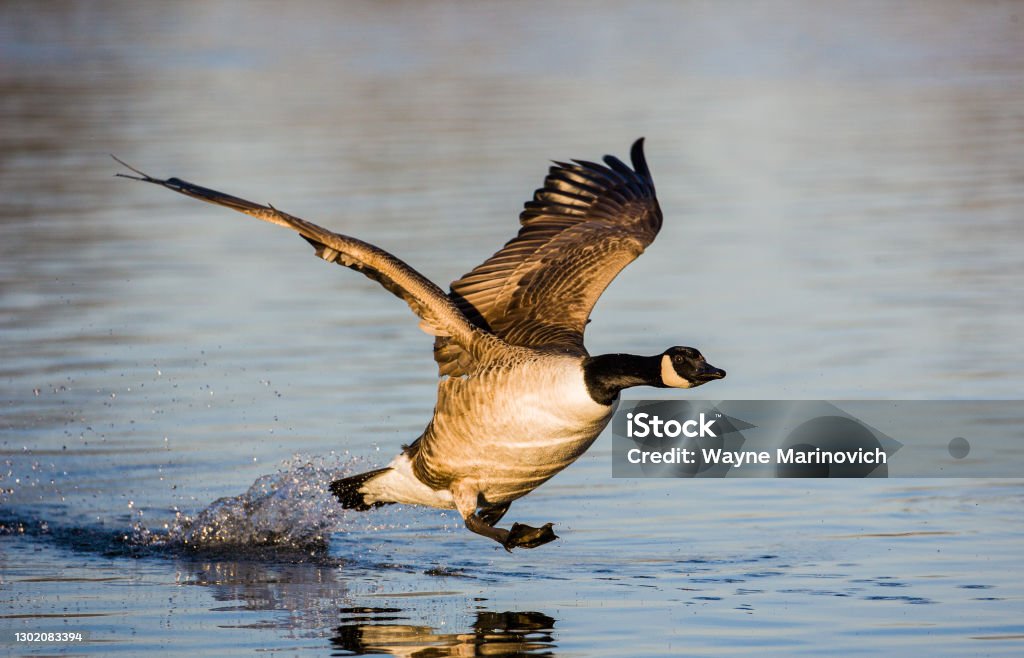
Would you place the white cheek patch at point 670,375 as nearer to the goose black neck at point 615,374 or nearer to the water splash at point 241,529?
the goose black neck at point 615,374

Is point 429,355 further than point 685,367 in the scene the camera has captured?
Yes

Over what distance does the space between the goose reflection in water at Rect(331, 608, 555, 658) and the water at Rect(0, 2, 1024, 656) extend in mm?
30

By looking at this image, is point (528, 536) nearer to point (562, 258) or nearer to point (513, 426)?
point (513, 426)

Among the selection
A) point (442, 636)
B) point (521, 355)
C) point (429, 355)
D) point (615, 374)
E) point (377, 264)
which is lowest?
point (442, 636)

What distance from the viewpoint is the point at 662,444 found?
11.7 meters

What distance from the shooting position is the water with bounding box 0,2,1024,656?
29.0 ft

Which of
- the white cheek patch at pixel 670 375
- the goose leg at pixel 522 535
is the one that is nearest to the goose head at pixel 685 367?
the white cheek patch at pixel 670 375

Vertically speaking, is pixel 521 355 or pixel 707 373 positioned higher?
pixel 521 355

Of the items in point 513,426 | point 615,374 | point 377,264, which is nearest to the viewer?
point 615,374

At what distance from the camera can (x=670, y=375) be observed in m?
8.66

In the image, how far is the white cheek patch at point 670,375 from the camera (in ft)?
28.3

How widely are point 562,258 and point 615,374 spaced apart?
203 cm

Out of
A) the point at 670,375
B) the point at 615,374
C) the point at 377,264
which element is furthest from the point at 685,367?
the point at 377,264

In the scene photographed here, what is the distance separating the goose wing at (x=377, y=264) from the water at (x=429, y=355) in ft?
4.71
